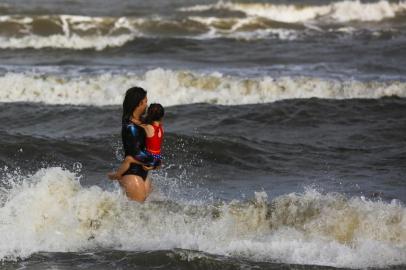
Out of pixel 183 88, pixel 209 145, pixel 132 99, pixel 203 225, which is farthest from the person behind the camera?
pixel 183 88

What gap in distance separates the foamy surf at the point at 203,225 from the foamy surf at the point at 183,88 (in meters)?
8.54

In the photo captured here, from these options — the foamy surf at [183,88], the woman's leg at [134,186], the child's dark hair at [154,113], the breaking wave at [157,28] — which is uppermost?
the breaking wave at [157,28]

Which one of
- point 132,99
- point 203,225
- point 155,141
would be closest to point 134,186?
point 155,141

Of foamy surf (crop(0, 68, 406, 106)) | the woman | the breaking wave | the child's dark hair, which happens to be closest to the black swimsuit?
the woman

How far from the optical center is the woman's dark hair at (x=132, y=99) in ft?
27.2

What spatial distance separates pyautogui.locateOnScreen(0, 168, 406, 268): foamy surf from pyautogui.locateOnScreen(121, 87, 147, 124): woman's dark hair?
1.02 metres

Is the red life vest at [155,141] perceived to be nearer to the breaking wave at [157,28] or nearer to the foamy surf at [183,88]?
the foamy surf at [183,88]

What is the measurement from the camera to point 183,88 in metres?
18.6

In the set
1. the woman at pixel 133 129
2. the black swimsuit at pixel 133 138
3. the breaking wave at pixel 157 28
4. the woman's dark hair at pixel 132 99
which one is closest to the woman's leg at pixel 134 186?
the woman at pixel 133 129

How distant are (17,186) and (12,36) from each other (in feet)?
64.1

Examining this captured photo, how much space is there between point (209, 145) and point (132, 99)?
208 inches

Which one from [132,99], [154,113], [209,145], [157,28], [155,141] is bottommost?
[209,145]

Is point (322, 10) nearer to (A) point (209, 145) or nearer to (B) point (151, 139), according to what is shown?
(A) point (209, 145)

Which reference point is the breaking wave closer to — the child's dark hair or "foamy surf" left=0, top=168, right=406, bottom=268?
"foamy surf" left=0, top=168, right=406, bottom=268
